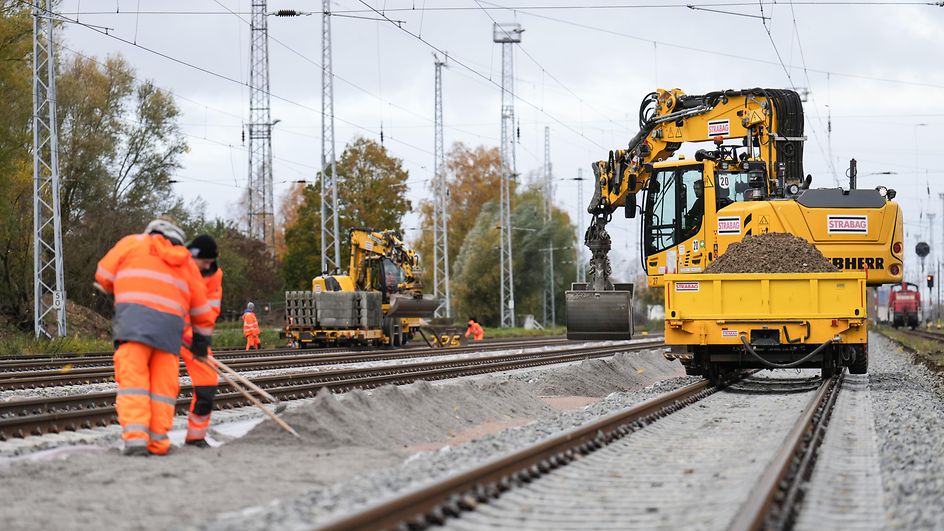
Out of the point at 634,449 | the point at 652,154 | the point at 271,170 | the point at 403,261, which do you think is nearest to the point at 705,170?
the point at 652,154

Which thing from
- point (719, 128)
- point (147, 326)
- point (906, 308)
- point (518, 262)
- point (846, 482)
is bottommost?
point (846, 482)

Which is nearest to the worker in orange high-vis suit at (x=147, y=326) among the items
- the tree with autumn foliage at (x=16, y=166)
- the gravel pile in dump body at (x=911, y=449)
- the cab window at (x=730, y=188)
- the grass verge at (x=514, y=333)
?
the gravel pile in dump body at (x=911, y=449)

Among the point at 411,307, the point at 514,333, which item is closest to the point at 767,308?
the point at 411,307

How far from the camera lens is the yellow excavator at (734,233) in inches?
597

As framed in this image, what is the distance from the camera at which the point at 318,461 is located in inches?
336

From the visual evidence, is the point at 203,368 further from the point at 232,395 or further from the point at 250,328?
the point at 250,328

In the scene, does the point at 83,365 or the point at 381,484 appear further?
the point at 83,365

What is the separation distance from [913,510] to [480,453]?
331 cm

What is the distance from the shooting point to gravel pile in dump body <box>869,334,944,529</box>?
671cm

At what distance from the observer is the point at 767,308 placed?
15203 millimetres

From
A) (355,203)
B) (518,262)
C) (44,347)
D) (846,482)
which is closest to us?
(846,482)

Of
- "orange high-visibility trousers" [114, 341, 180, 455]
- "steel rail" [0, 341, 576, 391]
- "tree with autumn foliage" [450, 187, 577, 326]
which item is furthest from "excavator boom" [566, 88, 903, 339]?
"tree with autumn foliage" [450, 187, 577, 326]

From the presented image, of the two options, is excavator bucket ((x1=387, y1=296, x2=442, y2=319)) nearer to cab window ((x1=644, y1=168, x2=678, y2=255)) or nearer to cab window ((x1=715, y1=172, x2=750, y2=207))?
cab window ((x1=644, y1=168, x2=678, y2=255))

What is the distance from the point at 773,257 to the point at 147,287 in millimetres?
9497
